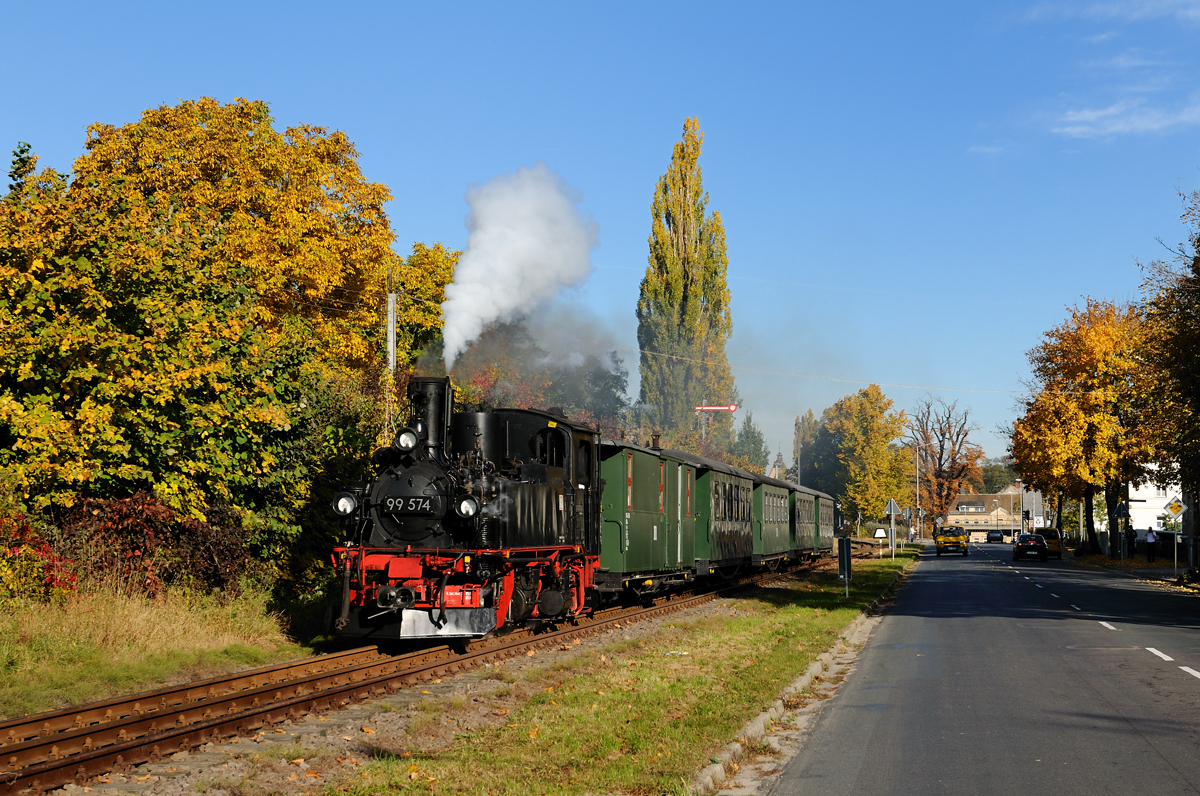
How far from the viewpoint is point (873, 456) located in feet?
266

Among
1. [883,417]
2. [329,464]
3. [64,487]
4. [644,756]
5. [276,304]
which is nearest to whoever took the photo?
[644,756]

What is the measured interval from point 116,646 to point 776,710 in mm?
7397

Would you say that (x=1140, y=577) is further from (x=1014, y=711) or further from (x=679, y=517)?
(x=1014, y=711)

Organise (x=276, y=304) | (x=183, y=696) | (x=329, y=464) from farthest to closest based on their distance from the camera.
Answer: (x=276, y=304) → (x=329, y=464) → (x=183, y=696)

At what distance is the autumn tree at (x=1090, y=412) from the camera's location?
153 ft

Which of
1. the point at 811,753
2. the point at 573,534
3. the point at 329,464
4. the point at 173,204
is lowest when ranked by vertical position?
the point at 811,753

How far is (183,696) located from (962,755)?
7.08m

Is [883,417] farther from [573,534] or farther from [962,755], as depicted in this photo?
[962,755]

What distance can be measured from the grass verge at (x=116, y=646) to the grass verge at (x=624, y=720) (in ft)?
11.7

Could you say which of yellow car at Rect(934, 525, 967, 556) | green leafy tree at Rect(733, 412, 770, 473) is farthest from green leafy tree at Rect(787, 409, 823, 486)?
yellow car at Rect(934, 525, 967, 556)

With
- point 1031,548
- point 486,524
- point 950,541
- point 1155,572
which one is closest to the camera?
point 486,524

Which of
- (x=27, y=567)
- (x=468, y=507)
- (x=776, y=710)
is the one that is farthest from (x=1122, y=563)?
(x=27, y=567)

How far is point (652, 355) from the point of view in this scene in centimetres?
6256

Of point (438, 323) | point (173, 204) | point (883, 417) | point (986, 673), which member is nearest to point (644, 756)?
point (986, 673)
